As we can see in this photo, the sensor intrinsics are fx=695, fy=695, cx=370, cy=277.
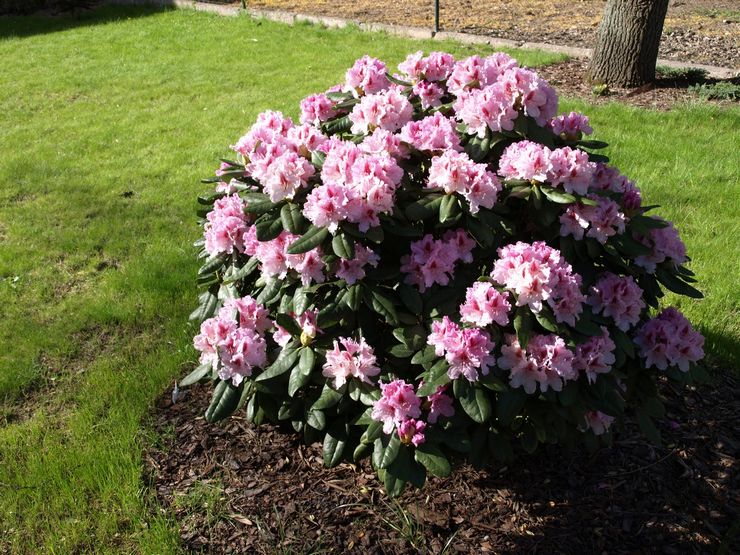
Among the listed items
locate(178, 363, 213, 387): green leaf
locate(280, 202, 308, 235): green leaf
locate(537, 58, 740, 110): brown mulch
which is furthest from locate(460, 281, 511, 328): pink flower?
locate(537, 58, 740, 110): brown mulch

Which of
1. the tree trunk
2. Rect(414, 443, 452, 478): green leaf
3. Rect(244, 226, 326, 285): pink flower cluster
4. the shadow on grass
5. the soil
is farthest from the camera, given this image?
the shadow on grass

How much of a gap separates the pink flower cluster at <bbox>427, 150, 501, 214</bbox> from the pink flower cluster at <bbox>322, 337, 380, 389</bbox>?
0.58 m

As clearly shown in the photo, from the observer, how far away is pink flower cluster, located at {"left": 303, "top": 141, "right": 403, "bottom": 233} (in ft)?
6.88

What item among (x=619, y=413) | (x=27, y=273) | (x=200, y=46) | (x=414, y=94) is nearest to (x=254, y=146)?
(x=414, y=94)

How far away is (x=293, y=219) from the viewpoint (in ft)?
7.19

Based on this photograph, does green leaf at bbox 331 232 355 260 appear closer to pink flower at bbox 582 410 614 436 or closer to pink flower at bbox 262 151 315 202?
pink flower at bbox 262 151 315 202

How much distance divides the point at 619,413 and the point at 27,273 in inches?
147

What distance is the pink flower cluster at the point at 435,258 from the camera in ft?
7.38

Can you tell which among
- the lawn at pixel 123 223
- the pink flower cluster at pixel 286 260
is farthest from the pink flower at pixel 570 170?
the lawn at pixel 123 223

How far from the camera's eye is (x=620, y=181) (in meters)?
2.48

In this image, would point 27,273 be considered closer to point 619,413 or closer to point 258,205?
point 258,205

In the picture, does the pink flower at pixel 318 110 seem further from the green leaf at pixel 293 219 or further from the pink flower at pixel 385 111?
the green leaf at pixel 293 219

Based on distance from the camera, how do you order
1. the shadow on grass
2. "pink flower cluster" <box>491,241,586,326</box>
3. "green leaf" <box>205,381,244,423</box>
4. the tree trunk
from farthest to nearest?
the shadow on grass, the tree trunk, "green leaf" <box>205,381,244,423</box>, "pink flower cluster" <box>491,241,586,326</box>

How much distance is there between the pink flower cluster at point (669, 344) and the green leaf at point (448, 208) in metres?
0.82
